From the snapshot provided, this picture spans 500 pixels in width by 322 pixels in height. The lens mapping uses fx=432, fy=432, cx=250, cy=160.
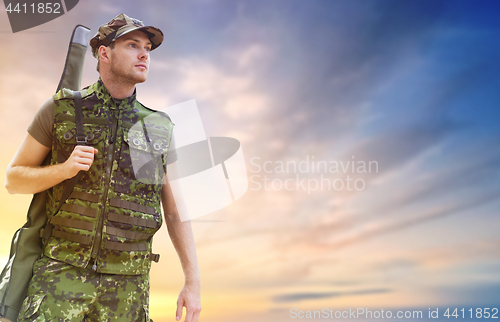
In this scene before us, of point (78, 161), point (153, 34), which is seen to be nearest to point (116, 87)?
point (153, 34)

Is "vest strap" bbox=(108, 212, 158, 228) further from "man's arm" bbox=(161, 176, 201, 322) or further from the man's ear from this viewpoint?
the man's ear

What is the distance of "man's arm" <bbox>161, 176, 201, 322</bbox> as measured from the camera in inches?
139

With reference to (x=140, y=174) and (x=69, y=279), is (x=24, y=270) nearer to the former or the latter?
(x=69, y=279)

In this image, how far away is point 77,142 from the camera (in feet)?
10.9

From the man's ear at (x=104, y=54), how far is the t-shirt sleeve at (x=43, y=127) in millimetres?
611

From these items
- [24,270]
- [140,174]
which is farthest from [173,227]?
[24,270]

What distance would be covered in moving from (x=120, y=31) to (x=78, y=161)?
1178mm

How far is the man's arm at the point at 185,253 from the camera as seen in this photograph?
11.6 ft

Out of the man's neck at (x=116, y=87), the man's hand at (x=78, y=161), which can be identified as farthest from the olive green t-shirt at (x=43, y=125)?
the man's neck at (x=116, y=87)

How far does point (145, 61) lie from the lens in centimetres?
357

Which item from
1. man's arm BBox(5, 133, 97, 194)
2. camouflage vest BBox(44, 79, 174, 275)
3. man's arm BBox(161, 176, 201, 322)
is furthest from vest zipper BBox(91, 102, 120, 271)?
man's arm BBox(161, 176, 201, 322)

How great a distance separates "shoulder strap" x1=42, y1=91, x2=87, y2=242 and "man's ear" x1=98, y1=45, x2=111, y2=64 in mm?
354

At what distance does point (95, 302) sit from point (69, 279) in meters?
0.26

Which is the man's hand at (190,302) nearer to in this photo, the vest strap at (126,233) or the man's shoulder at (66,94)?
the vest strap at (126,233)
